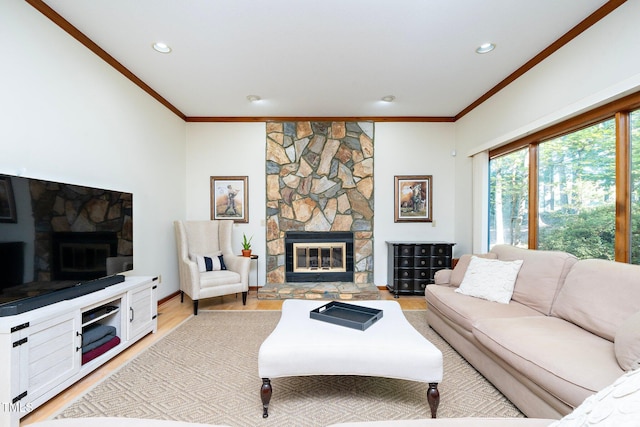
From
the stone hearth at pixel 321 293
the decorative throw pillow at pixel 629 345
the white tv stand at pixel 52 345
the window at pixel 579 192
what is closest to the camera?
the decorative throw pillow at pixel 629 345

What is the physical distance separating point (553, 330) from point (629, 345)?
46 centimetres

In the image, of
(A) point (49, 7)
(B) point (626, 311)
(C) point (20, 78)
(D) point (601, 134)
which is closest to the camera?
(B) point (626, 311)

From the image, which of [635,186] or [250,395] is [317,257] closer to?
[250,395]

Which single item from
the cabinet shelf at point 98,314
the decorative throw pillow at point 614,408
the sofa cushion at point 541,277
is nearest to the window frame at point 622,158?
the sofa cushion at point 541,277

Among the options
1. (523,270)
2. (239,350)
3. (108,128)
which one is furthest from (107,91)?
(523,270)

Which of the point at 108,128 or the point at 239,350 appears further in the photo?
the point at 108,128

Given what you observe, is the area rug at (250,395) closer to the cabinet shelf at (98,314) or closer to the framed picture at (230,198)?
the cabinet shelf at (98,314)

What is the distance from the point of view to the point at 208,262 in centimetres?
382

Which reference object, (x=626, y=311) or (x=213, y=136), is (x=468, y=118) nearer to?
(x=626, y=311)

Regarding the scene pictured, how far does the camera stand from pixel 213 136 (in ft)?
15.1

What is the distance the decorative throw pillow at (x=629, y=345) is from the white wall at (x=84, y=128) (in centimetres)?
362

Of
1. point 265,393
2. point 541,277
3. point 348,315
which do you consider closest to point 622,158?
point 541,277

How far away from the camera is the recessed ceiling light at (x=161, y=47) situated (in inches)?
103

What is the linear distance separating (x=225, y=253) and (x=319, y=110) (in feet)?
8.08
